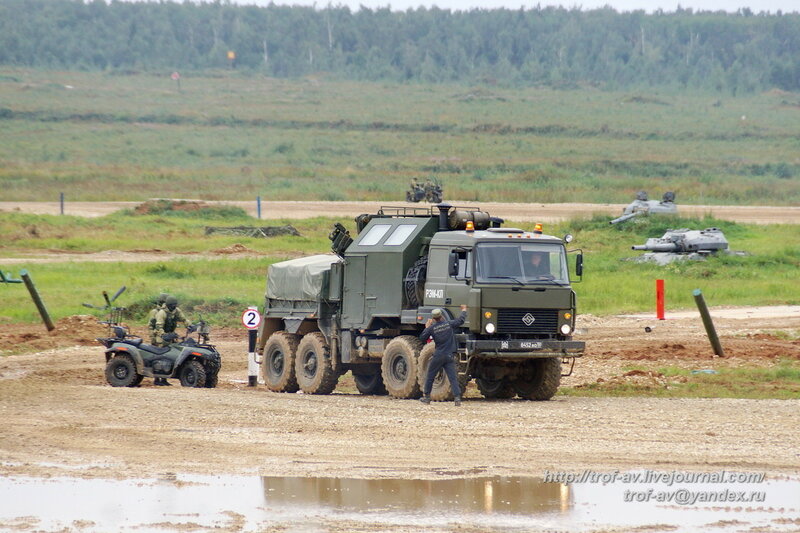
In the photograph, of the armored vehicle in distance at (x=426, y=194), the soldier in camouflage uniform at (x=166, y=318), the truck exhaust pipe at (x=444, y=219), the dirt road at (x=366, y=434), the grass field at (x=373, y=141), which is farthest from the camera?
the grass field at (x=373, y=141)

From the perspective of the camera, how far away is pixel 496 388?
2181 centimetres

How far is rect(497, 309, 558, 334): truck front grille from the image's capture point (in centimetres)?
1995

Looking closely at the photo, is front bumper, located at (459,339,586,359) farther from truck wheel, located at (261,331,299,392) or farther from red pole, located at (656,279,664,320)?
red pole, located at (656,279,664,320)

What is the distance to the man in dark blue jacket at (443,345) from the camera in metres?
19.4

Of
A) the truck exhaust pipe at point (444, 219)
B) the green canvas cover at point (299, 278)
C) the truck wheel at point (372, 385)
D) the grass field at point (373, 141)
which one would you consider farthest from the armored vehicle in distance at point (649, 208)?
the truck exhaust pipe at point (444, 219)

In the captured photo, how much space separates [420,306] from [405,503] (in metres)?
9.05

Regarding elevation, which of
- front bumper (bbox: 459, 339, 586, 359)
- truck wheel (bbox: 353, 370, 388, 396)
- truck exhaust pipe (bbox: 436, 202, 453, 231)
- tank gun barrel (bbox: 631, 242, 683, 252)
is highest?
truck exhaust pipe (bbox: 436, 202, 453, 231)

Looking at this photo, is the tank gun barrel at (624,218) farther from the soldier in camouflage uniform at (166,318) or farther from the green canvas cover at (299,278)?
the soldier in camouflage uniform at (166,318)

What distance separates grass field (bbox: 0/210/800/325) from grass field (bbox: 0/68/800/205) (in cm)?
1907

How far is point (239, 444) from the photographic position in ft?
51.4

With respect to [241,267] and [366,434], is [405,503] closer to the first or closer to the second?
[366,434]

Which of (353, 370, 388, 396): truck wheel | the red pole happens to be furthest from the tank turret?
(353, 370, 388, 396): truck wheel

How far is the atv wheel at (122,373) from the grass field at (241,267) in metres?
9.12

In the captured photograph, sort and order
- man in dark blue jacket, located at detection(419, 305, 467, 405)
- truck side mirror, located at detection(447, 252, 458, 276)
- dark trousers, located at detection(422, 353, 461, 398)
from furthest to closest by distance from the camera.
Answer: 1. truck side mirror, located at detection(447, 252, 458, 276)
2. dark trousers, located at detection(422, 353, 461, 398)
3. man in dark blue jacket, located at detection(419, 305, 467, 405)
